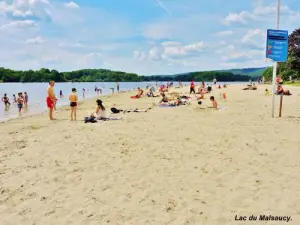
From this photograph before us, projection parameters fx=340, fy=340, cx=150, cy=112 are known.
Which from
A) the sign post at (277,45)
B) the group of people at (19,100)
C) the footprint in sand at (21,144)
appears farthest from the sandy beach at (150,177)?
the group of people at (19,100)

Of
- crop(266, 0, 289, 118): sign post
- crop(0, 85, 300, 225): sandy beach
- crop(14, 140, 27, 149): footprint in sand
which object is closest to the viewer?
crop(0, 85, 300, 225): sandy beach

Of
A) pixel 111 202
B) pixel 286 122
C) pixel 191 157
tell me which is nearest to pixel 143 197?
pixel 111 202

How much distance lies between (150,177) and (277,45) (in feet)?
36.5

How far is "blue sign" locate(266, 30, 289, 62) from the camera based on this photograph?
49.8 ft

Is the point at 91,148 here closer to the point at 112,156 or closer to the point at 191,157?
the point at 112,156

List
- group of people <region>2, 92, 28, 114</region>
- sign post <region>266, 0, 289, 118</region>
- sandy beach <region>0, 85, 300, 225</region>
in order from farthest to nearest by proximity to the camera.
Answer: group of people <region>2, 92, 28, 114</region> < sign post <region>266, 0, 289, 118</region> < sandy beach <region>0, 85, 300, 225</region>

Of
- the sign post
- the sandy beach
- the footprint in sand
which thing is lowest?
the footprint in sand

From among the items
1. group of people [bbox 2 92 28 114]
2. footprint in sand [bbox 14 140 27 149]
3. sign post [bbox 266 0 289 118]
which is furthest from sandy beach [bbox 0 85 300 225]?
group of people [bbox 2 92 28 114]

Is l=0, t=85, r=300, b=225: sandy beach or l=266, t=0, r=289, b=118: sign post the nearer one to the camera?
l=0, t=85, r=300, b=225: sandy beach

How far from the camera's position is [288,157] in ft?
26.4

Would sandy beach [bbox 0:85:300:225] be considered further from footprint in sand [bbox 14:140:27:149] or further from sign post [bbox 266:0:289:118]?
sign post [bbox 266:0:289:118]

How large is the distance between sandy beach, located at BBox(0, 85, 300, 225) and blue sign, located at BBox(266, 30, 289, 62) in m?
4.73

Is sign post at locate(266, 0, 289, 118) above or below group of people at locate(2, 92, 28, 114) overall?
above

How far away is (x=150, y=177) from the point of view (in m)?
6.79
